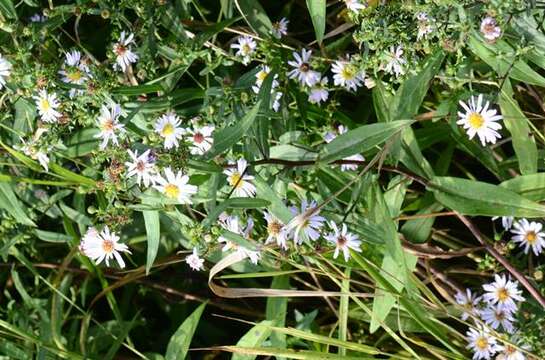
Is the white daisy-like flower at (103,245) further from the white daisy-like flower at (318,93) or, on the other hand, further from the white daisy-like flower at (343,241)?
the white daisy-like flower at (318,93)

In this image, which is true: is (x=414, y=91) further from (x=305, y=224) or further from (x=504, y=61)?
(x=305, y=224)

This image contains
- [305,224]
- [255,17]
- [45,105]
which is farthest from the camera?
[255,17]

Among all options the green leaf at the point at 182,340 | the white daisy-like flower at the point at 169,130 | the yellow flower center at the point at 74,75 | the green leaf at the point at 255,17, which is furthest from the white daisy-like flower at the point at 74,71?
the green leaf at the point at 182,340

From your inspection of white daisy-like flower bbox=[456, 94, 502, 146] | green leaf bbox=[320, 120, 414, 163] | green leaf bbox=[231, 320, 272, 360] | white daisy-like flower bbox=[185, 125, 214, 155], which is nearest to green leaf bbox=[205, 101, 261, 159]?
white daisy-like flower bbox=[185, 125, 214, 155]

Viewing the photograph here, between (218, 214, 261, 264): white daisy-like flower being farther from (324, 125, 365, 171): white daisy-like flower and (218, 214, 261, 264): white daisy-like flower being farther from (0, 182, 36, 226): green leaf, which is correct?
(0, 182, 36, 226): green leaf

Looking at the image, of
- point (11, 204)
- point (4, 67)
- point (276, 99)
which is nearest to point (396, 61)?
point (276, 99)
